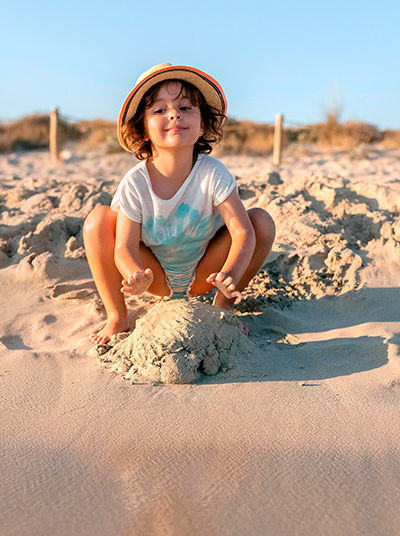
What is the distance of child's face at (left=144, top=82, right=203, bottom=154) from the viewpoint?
2025mm

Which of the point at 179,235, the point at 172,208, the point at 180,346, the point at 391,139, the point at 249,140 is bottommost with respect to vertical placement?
the point at 180,346

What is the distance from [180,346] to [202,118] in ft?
3.12

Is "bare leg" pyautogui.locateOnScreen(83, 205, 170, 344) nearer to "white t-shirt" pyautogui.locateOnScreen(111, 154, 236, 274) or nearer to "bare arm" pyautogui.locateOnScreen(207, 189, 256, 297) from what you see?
"white t-shirt" pyautogui.locateOnScreen(111, 154, 236, 274)

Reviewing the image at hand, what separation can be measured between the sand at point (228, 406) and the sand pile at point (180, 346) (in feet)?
0.04

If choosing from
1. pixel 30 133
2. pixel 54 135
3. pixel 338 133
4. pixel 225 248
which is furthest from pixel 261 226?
pixel 30 133

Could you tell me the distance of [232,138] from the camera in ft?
41.9

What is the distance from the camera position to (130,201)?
208cm

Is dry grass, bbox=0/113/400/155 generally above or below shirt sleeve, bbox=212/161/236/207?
above

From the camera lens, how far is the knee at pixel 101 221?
2150 mm

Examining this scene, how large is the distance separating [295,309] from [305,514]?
1409 millimetres

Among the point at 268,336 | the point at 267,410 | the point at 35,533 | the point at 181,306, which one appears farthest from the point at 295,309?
the point at 35,533

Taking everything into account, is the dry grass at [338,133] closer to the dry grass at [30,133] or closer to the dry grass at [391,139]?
the dry grass at [391,139]

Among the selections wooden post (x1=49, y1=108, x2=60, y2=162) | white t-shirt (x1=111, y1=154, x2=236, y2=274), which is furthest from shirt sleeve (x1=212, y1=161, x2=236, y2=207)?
wooden post (x1=49, y1=108, x2=60, y2=162)

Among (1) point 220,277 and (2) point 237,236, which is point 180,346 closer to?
(1) point 220,277
